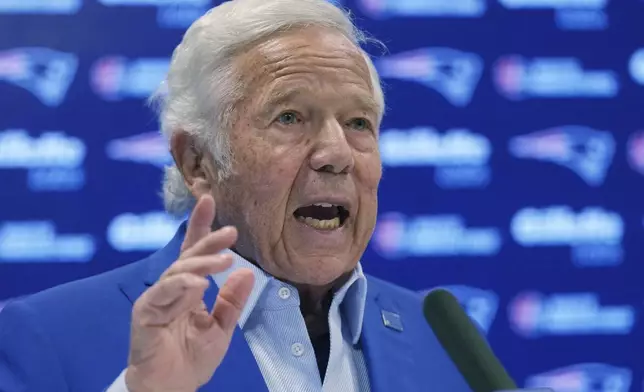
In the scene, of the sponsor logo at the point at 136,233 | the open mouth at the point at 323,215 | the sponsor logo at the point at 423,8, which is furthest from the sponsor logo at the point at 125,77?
the open mouth at the point at 323,215

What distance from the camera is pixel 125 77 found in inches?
102

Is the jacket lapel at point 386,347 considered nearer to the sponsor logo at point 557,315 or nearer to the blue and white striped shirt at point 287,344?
the blue and white striped shirt at point 287,344

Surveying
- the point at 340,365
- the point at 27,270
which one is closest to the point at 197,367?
the point at 340,365

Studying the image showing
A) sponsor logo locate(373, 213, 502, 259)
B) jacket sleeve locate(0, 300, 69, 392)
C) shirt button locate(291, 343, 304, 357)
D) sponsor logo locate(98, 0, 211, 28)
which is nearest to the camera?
jacket sleeve locate(0, 300, 69, 392)

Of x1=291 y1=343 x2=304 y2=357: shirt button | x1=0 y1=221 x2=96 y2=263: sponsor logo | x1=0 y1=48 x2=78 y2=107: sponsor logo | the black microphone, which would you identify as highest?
the black microphone

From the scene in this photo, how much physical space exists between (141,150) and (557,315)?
1.33 meters

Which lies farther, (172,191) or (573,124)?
(573,124)

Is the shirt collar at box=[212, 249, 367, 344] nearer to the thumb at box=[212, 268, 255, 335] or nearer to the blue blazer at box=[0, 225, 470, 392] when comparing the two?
the blue blazer at box=[0, 225, 470, 392]

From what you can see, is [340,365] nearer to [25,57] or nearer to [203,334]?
[203,334]

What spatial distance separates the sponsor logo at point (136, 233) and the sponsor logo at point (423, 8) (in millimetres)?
863

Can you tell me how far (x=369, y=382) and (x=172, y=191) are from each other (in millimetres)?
588

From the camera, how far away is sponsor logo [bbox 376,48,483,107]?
2762mm

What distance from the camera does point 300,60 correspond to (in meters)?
1.72

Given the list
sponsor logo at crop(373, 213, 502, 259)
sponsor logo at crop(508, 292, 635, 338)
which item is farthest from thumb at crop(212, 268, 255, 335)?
sponsor logo at crop(508, 292, 635, 338)
